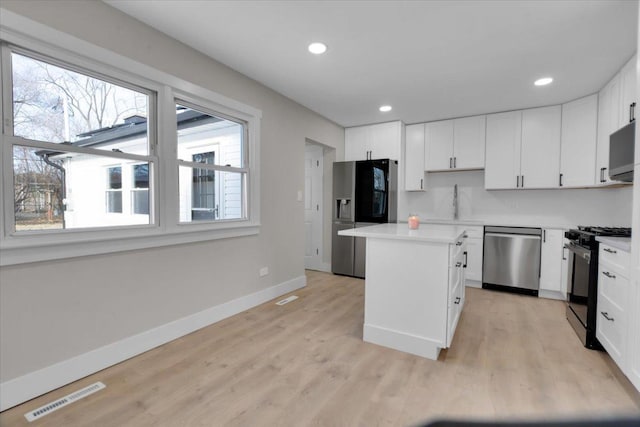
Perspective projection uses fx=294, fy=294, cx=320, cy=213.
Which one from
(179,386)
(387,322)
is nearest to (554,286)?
(387,322)

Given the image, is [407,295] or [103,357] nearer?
[103,357]

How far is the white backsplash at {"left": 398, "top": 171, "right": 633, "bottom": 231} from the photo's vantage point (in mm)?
3768

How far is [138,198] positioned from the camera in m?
2.37

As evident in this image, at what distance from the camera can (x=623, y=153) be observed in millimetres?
2178

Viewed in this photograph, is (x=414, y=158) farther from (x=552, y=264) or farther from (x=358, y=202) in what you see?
(x=552, y=264)

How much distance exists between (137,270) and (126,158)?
0.86 m

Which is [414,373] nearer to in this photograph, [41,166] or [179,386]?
[179,386]

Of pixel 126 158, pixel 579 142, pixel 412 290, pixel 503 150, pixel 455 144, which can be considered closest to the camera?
pixel 126 158

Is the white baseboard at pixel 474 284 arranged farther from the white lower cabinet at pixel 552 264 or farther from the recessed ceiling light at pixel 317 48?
the recessed ceiling light at pixel 317 48

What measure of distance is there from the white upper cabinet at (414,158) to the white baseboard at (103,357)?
3.25 meters

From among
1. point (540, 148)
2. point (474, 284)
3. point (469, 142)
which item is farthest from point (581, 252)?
point (469, 142)

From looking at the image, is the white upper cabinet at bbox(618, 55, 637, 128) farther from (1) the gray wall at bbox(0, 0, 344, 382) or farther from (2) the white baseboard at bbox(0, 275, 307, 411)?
(2) the white baseboard at bbox(0, 275, 307, 411)

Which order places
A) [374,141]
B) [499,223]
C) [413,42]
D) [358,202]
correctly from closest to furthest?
[413,42], [499,223], [358,202], [374,141]

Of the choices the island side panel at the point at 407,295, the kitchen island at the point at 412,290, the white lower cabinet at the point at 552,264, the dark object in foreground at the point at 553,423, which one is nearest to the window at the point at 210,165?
the kitchen island at the point at 412,290
